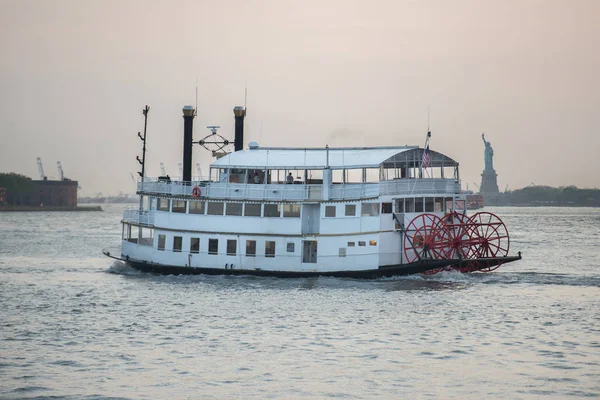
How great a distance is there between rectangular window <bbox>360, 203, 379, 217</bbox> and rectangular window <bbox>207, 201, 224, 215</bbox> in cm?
734

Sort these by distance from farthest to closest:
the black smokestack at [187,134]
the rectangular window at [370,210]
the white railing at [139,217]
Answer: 1. the black smokestack at [187,134]
2. the white railing at [139,217]
3. the rectangular window at [370,210]

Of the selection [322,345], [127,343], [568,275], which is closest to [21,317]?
[127,343]

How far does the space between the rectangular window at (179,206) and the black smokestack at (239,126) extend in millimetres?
8552

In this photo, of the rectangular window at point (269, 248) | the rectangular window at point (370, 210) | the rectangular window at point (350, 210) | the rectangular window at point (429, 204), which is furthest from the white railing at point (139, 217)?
the rectangular window at point (429, 204)

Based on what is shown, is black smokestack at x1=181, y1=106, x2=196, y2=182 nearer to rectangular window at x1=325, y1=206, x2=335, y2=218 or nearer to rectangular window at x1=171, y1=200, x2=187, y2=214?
rectangular window at x1=171, y1=200, x2=187, y2=214

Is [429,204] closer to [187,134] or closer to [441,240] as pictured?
[441,240]

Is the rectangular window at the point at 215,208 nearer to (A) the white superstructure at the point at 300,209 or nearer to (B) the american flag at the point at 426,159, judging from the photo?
(A) the white superstructure at the point at 300,209

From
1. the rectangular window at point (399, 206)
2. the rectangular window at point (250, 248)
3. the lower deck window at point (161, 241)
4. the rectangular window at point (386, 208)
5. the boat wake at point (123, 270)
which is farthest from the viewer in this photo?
the boat wake at point (123, 270)

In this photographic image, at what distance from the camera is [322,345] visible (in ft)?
90.7

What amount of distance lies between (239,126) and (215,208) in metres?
10.5

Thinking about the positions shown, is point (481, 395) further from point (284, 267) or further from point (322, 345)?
point (284, 267)

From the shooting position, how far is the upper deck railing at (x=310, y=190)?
41.8 m

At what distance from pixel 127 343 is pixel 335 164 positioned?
1808 cm

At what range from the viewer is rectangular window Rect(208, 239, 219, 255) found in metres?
43.3
